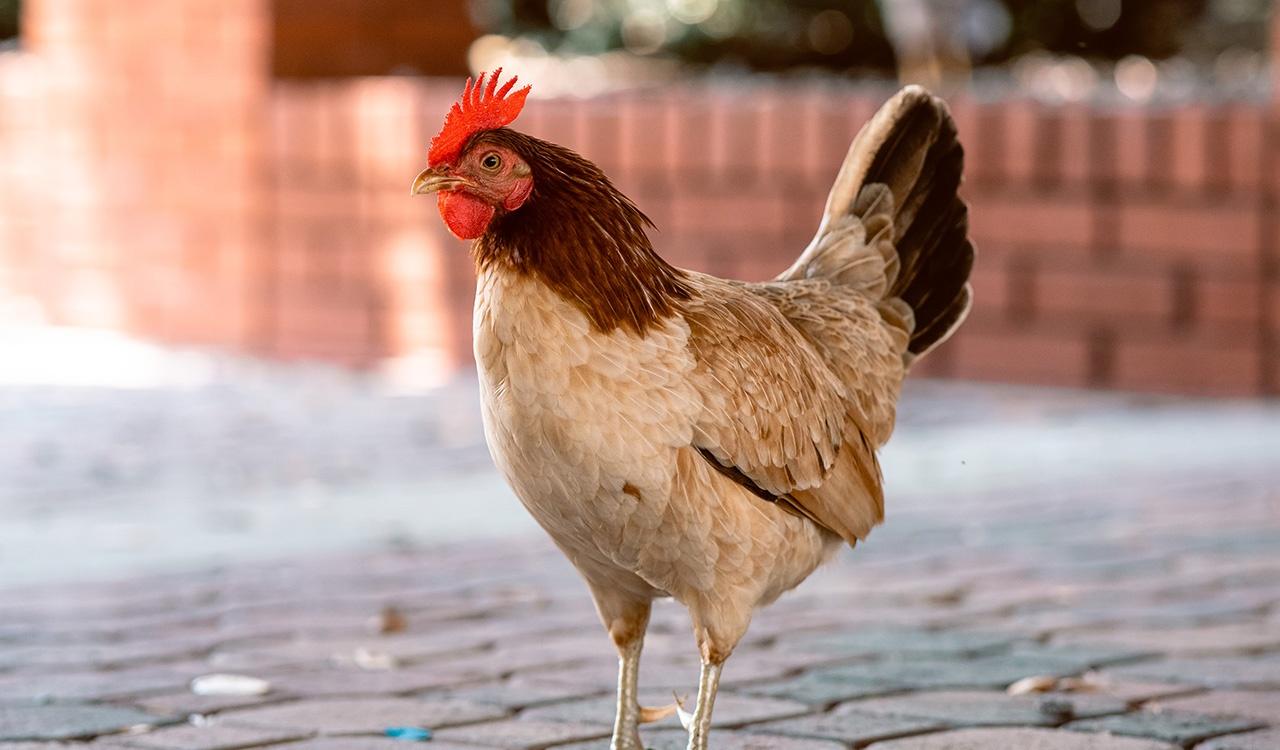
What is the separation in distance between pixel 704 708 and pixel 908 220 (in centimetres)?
128

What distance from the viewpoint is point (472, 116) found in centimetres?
310

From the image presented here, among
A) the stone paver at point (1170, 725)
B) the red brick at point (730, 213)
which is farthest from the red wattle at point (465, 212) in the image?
the red brick at point (730, 213)

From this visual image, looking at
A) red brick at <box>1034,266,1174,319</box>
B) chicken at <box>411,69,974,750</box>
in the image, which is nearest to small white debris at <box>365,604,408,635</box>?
chicken at <box>411,69,974,750</box>

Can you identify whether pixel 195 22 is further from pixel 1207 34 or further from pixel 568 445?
pixel 1207 34

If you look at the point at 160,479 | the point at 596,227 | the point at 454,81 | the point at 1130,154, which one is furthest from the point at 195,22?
the point at 596,227

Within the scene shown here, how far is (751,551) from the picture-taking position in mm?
3246

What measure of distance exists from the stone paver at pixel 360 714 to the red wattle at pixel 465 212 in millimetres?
1189

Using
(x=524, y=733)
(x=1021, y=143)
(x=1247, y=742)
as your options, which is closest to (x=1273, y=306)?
(x=1021, y=143)

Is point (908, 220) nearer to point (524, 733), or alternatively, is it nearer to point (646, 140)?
point (524, 733)

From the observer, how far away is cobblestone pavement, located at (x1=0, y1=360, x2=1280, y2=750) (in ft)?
12.6

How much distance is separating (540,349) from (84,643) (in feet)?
6.63

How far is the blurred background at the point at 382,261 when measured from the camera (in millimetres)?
6977

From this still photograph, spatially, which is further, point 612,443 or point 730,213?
point 730,213

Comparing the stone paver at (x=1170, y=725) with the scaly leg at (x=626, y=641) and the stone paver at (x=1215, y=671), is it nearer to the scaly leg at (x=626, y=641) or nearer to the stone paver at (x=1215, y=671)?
the stone paver at (x=1215, y=671)
